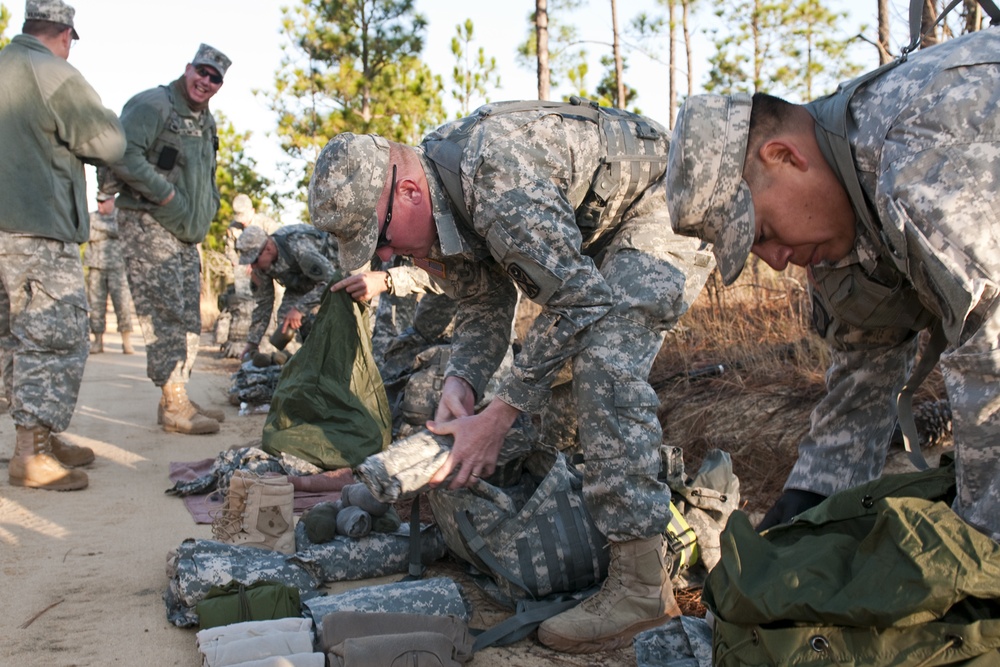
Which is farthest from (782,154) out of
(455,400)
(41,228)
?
(41,228)

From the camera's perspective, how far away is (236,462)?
14.6 ft

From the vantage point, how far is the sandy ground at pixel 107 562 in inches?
103

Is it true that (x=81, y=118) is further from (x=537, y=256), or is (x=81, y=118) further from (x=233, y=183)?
(x=233, y=183)

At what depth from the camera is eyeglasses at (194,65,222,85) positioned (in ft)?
19.1

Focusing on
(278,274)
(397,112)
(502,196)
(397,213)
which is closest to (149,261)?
(278,274)

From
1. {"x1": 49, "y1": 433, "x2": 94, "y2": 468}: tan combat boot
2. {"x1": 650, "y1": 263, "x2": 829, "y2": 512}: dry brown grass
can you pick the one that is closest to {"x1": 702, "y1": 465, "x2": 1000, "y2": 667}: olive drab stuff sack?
{"x1": 650, "y1": 263, "x2": 829, "y2": 512}: dry brown grass

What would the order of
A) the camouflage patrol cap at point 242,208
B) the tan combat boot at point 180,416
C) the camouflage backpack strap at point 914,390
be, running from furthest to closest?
the camouflage patrol cap at point 242,208
the tan combat boot at point 180,416
the camouflage backpack strap at point 914,390

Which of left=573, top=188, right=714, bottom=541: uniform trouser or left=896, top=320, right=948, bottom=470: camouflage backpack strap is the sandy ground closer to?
left=573, top=188, right=714, bottom=541: uniform trouser

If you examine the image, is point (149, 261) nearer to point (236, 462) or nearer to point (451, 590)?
point (236, 462)

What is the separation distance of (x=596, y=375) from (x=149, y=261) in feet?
13.9

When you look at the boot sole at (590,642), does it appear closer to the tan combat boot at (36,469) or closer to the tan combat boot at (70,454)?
the tan combat boot at (36,469)

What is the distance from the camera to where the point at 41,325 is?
175 inches

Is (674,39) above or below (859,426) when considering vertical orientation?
above

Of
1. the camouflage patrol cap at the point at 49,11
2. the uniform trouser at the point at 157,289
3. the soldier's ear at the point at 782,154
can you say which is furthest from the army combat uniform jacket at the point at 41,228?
the soldier's ear at the point at 782,154
